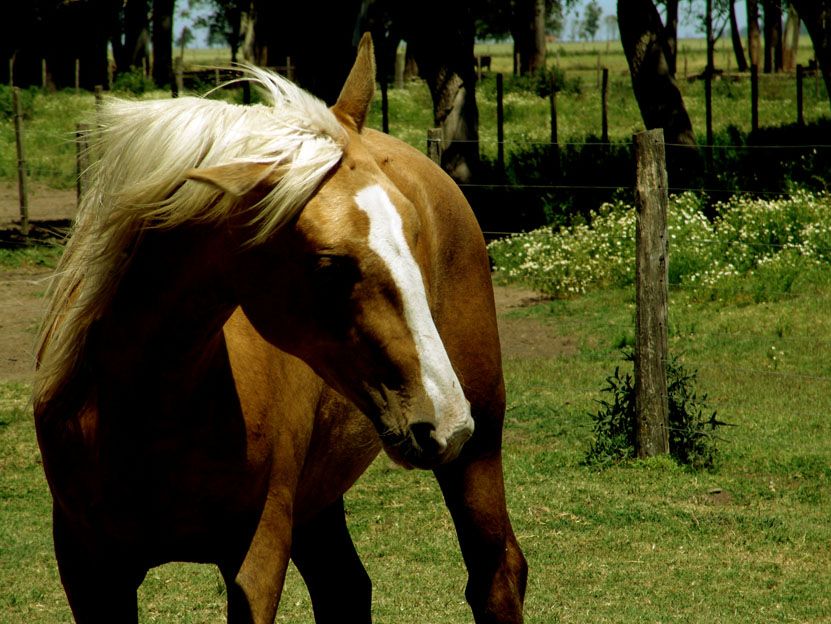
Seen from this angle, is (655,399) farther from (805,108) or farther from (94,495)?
(805,108)

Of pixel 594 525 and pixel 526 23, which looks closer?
pixel 594 525

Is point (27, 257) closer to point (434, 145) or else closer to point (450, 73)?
point (450, 73)

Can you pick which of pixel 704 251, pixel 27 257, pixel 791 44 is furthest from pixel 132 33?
pixel 704 251

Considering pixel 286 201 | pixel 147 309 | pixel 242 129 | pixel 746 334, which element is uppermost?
pixel 242 129

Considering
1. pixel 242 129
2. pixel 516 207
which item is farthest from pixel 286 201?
pixel 516 207

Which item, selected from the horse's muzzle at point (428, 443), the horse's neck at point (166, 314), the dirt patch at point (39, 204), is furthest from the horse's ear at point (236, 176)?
the dirt patch at point (39, 204)

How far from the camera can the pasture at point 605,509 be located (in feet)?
16.2

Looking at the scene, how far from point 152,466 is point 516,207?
41.3ft

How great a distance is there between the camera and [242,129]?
8.18 ft

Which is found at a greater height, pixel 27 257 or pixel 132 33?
pixel 132 33

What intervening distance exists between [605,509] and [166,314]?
4010mm

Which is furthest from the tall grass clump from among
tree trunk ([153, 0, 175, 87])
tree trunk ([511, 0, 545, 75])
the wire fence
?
tree trunk ([511, 0, 545, 75])

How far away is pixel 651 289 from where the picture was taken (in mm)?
6801

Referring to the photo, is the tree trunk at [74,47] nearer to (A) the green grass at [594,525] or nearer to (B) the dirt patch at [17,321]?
(B) the dirt patch at [17,321]
